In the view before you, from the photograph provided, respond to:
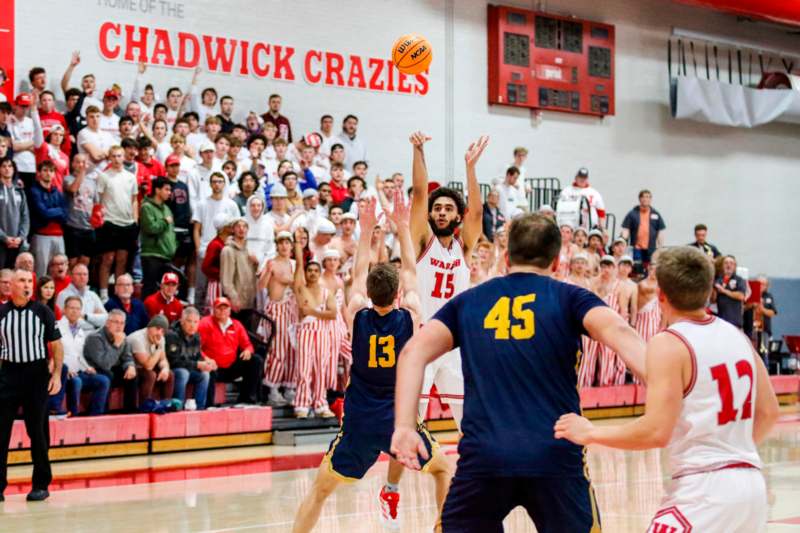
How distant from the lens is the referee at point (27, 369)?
10.2m

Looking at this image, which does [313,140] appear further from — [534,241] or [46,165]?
[534,241]

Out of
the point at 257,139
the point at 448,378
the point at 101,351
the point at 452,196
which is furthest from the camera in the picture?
the point at 257,139

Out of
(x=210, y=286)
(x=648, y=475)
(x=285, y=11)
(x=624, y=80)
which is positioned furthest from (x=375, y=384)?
(x=624, y=80)

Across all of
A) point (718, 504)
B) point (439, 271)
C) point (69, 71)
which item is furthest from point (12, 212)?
point (718, 504)

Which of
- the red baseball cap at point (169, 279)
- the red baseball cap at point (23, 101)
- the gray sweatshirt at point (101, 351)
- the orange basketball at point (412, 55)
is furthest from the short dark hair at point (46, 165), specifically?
the orange basketball at point (412, 55)

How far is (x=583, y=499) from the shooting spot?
4.48 metres

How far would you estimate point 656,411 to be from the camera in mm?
4184

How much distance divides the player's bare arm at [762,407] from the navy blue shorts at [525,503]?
2.30ft

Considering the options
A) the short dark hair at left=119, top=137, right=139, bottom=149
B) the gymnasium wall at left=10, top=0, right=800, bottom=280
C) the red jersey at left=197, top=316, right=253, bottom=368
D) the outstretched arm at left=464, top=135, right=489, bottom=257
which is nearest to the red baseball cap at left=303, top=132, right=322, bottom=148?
the gymnasium wall at left=10, top=0, right=800, bottom=280

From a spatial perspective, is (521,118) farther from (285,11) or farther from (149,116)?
(149,116)

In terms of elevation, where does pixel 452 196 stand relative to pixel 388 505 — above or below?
above

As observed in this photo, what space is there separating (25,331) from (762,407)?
24.6 ft

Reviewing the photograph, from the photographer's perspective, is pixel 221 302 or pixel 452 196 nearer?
pixel 452 196

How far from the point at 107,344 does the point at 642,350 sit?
9662mm
